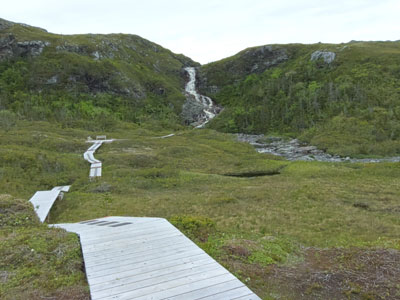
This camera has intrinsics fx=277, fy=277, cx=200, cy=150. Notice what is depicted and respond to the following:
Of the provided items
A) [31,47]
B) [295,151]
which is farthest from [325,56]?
[31,47]

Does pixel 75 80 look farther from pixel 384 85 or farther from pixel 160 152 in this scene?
pixel 384 85

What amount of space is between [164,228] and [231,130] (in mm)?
78322

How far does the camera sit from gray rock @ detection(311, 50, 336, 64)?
94.6 metres

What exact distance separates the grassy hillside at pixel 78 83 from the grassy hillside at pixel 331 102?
28.0 m

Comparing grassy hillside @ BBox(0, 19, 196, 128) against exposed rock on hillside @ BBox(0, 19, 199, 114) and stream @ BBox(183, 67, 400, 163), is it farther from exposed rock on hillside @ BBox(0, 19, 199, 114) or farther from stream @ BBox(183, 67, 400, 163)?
stream @ BBox(183, 67, 400, 163)

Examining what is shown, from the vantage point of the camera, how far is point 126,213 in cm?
1886

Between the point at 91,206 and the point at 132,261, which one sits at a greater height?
the point at 132,261

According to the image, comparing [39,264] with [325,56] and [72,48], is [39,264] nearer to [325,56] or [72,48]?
[325,56]

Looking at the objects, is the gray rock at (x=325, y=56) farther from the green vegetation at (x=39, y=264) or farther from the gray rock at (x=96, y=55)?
the green vegetation at (x=39, y=264)

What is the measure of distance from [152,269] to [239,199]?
16.8 m

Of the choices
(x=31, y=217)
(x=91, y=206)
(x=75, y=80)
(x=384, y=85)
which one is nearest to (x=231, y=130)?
(x=384, y=85)

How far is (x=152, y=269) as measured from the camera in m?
7.38

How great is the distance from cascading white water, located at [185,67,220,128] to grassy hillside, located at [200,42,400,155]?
19.9 ft

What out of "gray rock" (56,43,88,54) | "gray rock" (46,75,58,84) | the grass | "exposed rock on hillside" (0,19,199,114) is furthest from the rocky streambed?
"gray rock" (56,43,88,54)
